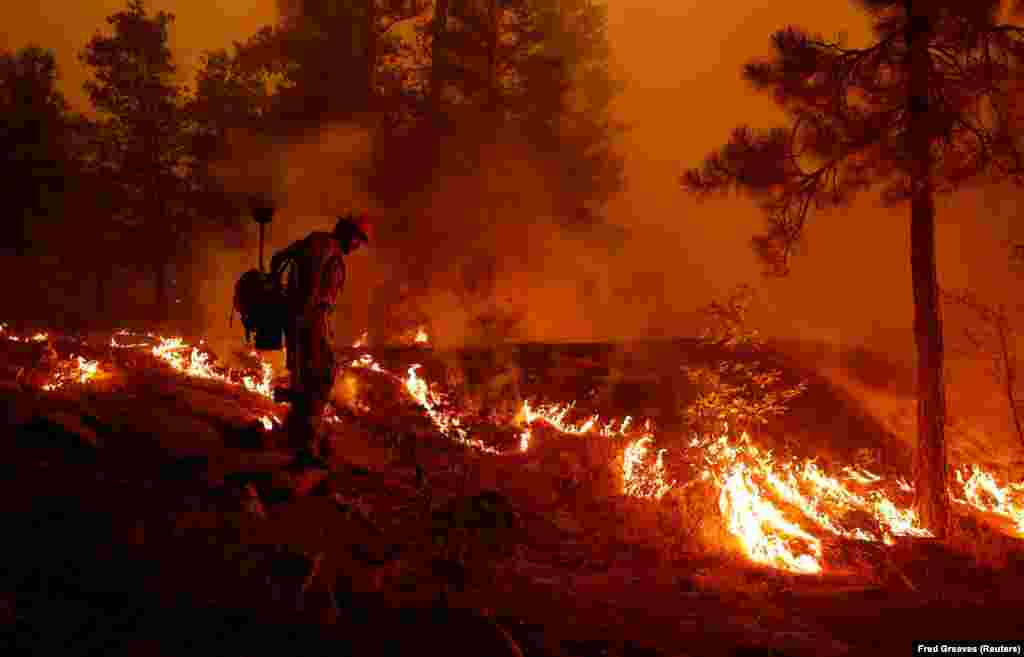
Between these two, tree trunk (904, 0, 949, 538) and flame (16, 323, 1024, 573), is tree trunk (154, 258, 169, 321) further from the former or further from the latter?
tree trunk (904, 0, 949, 538)

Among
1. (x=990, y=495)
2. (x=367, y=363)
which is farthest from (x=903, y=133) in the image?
(x=367, y=363)

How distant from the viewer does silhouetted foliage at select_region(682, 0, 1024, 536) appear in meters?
7.36

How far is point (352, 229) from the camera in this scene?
22.8ft

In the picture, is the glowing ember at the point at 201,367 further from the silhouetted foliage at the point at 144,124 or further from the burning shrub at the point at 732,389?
the silhouetted foliage at the point at 144,124

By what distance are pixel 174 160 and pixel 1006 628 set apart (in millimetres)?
26412

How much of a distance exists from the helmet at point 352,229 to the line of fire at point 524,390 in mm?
32

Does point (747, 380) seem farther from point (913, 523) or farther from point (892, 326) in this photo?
point (892, 326)

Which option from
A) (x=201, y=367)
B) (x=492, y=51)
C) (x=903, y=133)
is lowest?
(x=201, y=367)

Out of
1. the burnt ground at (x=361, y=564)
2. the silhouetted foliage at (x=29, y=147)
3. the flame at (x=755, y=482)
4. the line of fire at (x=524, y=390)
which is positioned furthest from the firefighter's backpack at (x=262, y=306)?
the silhouetted foliage at (x=29, y=147)

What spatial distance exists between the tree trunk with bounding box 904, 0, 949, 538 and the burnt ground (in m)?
0.63

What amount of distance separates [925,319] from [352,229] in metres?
6.46

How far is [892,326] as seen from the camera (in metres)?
19.5

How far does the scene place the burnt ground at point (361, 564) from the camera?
3.76 m

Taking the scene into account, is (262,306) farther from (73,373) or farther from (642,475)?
(642,475)
